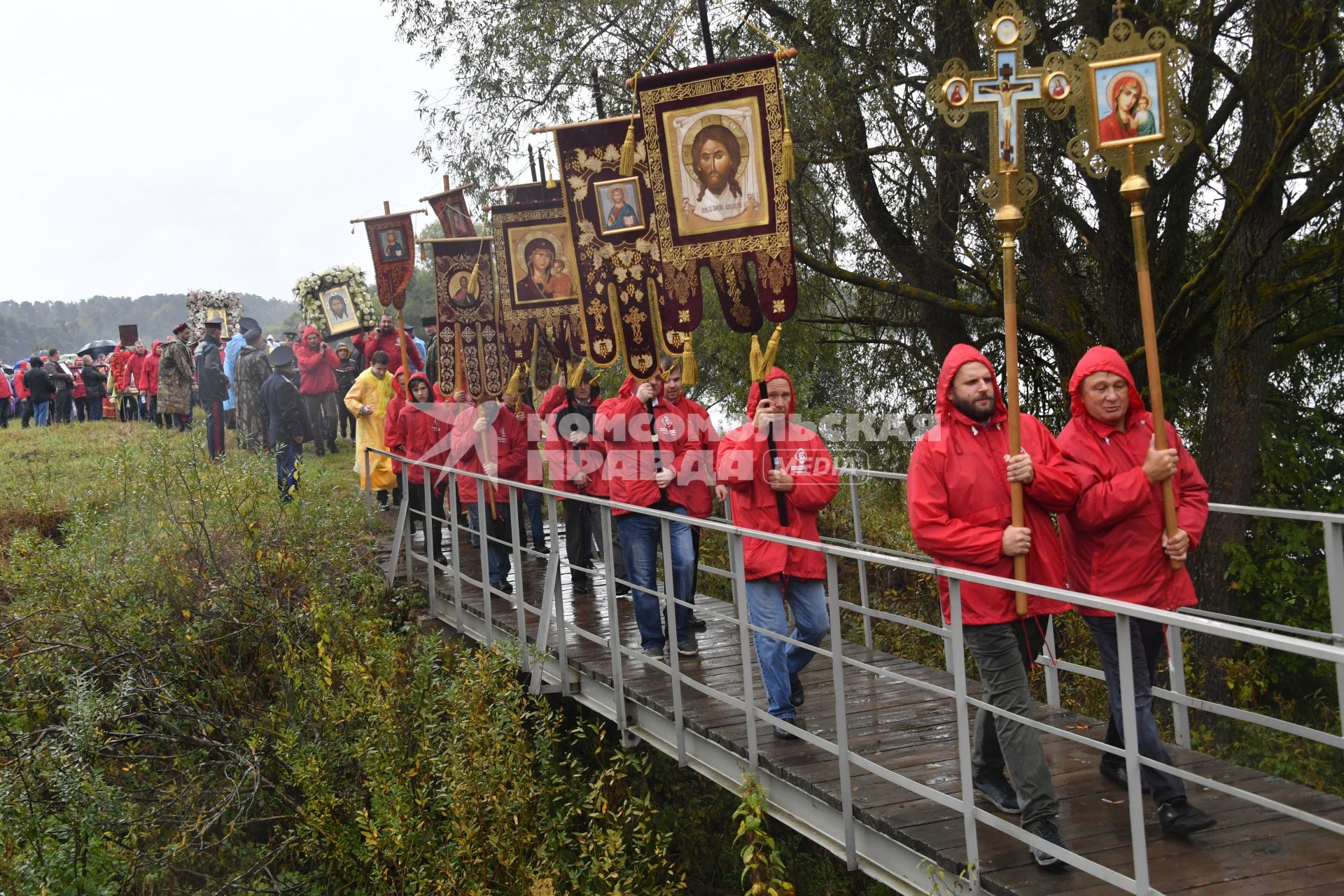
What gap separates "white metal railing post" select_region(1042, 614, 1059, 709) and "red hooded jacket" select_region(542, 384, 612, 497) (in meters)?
3.51

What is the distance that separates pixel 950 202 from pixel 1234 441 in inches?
142

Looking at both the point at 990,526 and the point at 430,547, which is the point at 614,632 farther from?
the point at 430,547

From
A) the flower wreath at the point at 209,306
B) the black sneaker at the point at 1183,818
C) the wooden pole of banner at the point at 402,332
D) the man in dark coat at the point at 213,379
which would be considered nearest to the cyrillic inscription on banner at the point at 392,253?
the wooden pole of banner at the point at 402,332

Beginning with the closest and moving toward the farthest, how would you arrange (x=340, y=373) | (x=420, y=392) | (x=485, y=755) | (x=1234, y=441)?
(x=485, y=755)
(x=1234, y=441)
(x=420, y=392)
(x=340, y=373)

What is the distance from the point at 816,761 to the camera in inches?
224

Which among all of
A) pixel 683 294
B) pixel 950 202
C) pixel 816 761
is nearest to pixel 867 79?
pixel 950 202

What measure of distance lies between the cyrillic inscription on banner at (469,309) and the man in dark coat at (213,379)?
22.3 ft

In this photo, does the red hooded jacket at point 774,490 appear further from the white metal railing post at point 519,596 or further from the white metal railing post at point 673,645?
the white metal railing post at point 519,596

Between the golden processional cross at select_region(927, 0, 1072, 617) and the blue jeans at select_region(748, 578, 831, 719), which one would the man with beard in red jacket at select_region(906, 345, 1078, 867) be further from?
the blue jeans at select_region(748, 578, 831, 719)

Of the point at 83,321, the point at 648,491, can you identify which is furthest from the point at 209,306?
the point at 83,321

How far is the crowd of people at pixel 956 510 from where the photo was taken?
4.63 meters

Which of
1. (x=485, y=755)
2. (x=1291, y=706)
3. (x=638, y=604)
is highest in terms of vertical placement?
(x=638, y=604)

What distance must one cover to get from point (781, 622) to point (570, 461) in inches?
130

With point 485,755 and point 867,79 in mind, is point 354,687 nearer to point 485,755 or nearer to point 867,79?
point 485,755
